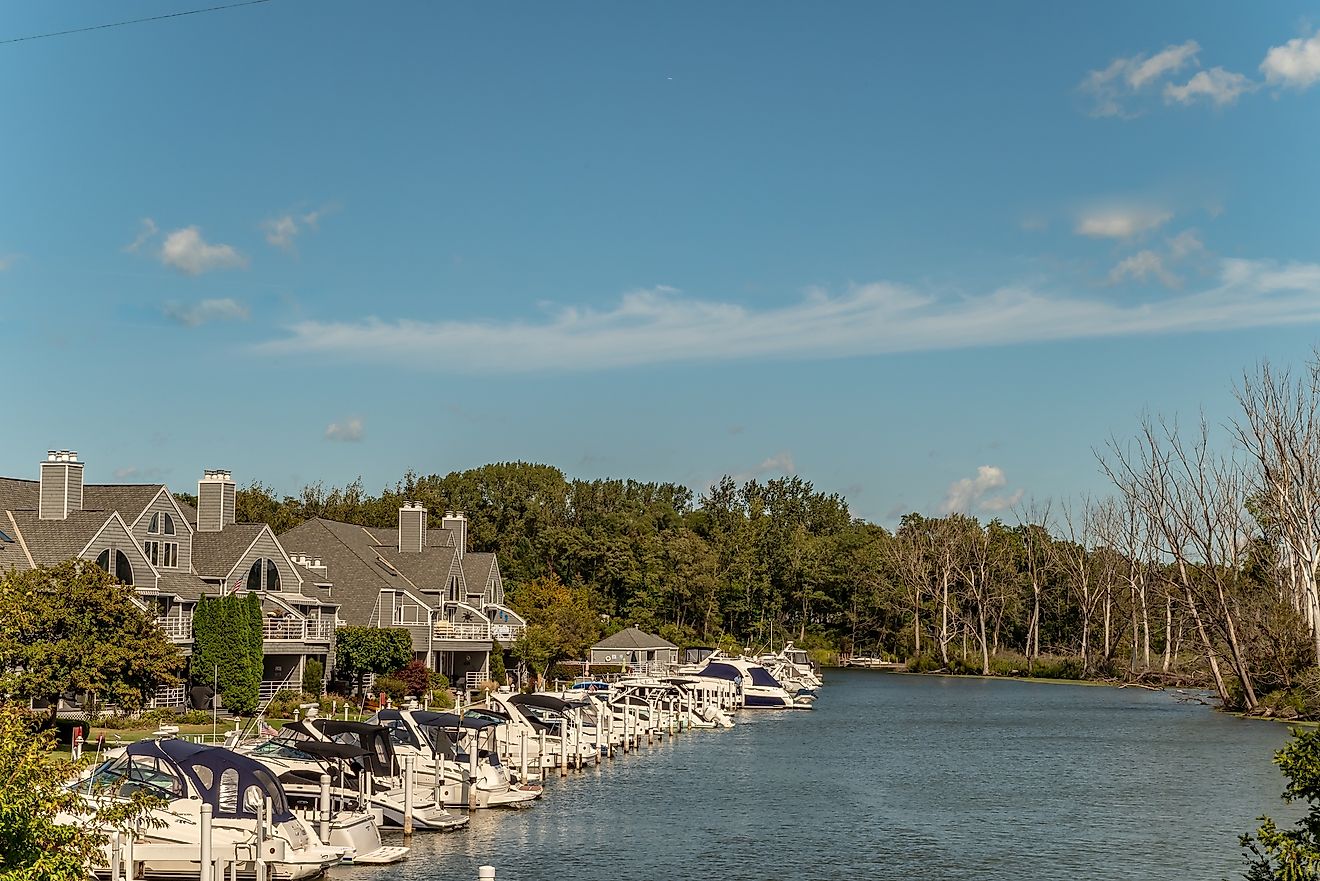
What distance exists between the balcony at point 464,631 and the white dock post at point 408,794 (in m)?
39.9

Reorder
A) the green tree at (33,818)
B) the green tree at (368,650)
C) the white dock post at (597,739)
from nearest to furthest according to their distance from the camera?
the green tree at (33,818), the white dock post at (597,739), the green tree at (368,650)

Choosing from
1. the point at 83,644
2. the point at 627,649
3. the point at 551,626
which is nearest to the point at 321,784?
the point at 83,644

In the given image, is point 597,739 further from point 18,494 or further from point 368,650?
point 18,494

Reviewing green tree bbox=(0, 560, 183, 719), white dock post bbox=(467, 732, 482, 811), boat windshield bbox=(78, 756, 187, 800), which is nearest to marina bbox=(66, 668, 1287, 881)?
white dock post bbox=(467, 732, 482, 811)

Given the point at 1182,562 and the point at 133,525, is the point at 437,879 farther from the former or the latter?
the point at 1182,562

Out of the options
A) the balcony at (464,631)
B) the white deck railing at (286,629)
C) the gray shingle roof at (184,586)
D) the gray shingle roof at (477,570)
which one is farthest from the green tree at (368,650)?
the gray shingle roof at (477,570)

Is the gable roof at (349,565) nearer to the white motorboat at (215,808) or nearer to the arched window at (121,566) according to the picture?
the arched window at (121,566)

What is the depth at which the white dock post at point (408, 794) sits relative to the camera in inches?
1467

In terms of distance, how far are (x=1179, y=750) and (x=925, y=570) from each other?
78931 millimetres

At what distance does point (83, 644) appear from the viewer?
42531mm

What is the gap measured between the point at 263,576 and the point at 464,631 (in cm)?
1626

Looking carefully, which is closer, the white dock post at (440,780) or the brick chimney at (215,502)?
the white dock post at (440,780)

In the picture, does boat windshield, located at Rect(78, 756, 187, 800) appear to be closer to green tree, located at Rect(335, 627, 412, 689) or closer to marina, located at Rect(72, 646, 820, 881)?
marina, located at Rect(72, 646, 820, 881)

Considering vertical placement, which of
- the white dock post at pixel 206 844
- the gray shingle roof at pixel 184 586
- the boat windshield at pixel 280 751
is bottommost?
the white dock post at pixel 206 844
